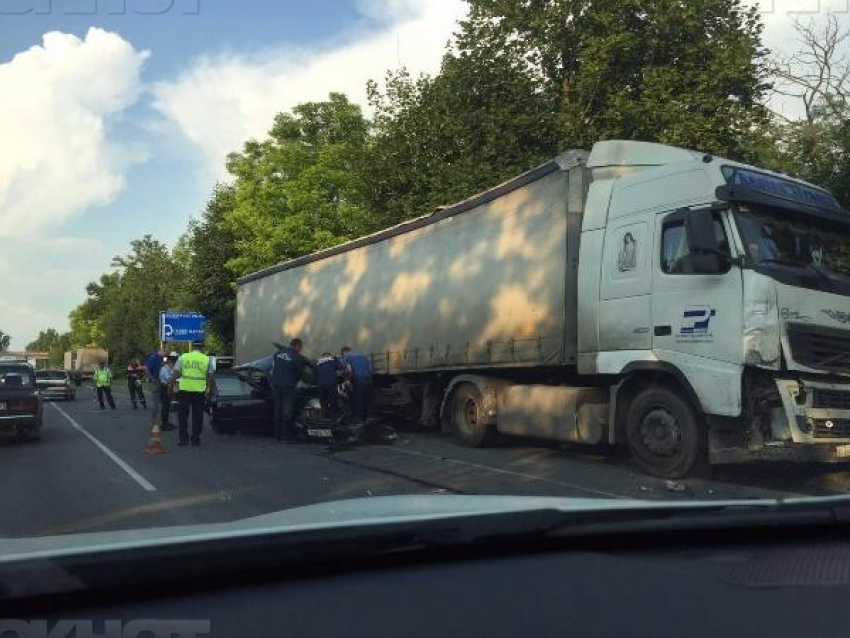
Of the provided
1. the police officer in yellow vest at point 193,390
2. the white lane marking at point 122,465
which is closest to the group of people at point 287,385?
the police officer in yellow vest at point 193,390

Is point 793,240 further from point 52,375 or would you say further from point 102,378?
point 52,375

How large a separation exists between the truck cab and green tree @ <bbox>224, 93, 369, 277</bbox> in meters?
23.2

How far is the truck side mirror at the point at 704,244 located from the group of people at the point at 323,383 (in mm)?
7508

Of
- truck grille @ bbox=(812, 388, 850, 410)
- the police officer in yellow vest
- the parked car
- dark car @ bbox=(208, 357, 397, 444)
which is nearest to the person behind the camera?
truck grille @ bbox=(812, 388, 850, 410)

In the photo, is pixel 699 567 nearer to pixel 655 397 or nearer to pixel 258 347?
pixel 655 397

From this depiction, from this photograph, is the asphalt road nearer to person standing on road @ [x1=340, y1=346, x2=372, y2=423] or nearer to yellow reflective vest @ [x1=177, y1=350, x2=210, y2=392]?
yellow reflective vest @ [x1=177, y1=350, x2=210, y2=392]

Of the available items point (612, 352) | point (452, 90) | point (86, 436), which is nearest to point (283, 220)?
point (452, 90)

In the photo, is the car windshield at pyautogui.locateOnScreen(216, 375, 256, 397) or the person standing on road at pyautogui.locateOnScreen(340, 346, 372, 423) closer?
the person standing on road at pyautogui.locateOnScreen(340, 346, 372, 423)

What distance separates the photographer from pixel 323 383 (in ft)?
46.6

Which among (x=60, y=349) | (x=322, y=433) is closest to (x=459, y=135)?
(x=322, y=433)

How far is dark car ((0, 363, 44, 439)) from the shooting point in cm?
1404

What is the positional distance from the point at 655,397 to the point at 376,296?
24.2 ft

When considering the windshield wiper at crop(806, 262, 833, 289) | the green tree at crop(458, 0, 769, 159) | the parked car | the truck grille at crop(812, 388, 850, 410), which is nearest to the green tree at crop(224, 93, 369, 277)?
the parked car

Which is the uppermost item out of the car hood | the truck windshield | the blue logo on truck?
the truck windshield
